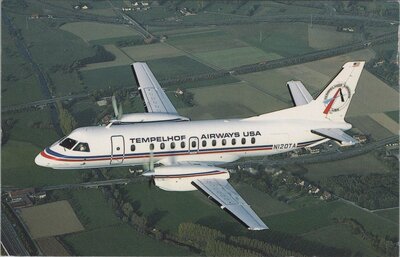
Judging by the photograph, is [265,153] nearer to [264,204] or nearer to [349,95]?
[349,95]

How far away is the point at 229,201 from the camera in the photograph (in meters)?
55.0

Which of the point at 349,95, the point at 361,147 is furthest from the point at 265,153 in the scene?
the point at 361,147

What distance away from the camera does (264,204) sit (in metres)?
79.4

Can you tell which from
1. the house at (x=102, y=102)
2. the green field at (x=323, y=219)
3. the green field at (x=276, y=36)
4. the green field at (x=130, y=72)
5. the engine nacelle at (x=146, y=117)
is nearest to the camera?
the engine nacelle at (x=146, y=117)

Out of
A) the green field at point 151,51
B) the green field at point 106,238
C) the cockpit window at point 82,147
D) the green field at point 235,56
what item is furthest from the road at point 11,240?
the green field at point 235,56

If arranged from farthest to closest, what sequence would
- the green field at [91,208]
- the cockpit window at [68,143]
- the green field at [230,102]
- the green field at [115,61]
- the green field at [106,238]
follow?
the green field at [115,61]
the green field at [230,102]
the green field at [91,208]
the green field at [106,238]
the cockpit window at [68,143]

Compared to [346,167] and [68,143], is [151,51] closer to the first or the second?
[346,167]

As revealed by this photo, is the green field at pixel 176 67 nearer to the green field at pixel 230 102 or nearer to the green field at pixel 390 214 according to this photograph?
the green field at pixel 230 102

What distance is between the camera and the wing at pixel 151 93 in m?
67.3

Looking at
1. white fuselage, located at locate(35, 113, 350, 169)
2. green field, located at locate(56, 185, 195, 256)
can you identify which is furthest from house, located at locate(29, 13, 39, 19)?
white fuselage, located at locate(35, 113, 350, 169)

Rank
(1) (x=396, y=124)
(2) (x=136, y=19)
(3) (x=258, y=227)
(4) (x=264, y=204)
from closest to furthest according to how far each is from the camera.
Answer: (3) (x=258, y=227) → (4) (x=264, y=204) → (1) (x=396, y=124) → (2) (x=136, y=19)

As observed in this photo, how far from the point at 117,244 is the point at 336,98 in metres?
27.1

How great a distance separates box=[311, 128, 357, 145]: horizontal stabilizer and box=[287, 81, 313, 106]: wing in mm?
3924

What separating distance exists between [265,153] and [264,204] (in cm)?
1691
